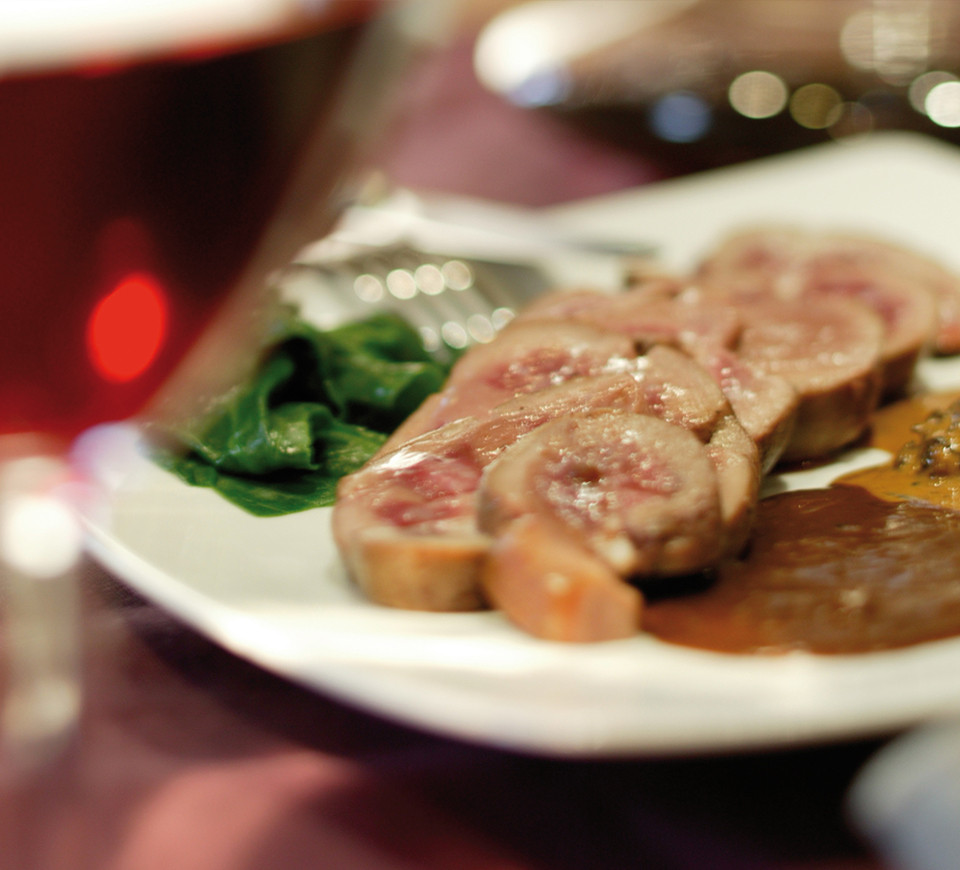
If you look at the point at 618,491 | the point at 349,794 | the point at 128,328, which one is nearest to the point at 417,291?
the point at 618,491

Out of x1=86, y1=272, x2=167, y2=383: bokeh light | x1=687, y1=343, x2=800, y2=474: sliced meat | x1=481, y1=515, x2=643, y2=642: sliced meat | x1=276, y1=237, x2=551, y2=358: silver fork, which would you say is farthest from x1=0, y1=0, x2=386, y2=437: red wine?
x1=276, y1=237, x2=551, y2=358: silver fork

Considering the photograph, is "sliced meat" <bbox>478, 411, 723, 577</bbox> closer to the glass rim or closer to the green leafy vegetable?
the green leafy vegetable

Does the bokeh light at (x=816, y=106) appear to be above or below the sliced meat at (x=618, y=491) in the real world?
above

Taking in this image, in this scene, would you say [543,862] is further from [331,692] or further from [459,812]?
[331,692]

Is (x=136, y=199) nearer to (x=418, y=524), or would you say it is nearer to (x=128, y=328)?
(x=128, y=328)

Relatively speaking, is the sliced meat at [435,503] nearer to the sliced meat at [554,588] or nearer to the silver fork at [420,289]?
the sliced meat at [554,588]

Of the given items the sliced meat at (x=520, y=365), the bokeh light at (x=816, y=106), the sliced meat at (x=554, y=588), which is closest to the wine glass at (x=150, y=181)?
the sliced meat at (x=554, y=588)

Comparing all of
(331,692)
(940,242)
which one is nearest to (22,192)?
(331,692)
